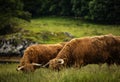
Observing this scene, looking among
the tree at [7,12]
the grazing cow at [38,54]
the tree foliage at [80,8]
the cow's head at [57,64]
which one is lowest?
the tree foliage at [80,8]

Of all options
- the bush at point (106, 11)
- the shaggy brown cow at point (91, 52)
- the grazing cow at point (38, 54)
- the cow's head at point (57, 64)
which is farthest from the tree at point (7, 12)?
the cow's head at point (57, 64)

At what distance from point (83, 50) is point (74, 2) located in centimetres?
4957

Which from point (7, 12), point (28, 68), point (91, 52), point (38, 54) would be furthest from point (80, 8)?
point (91, 52)

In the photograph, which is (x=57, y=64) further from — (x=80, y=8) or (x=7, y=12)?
(x=80, y=8)

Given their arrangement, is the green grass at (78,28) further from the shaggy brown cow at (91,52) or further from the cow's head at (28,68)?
the shaggy brown cow at (91,52)

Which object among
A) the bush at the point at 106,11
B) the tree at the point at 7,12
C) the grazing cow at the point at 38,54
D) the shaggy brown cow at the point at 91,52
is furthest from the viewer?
the bush at the point at 106,11

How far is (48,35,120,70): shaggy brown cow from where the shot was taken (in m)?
13.5

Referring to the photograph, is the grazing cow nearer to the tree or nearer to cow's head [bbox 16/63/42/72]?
cow's head [bbox 16/63/42/72]

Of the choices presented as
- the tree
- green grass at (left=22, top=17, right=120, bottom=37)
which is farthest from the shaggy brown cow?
green grass at (left=22, top=17, right=120, bottom=37)

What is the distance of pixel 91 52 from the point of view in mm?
13711

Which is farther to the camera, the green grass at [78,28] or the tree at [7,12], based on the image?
the green grass at [78,28]

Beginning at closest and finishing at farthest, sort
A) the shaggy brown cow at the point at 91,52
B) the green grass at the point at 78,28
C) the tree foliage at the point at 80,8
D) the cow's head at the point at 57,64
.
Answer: the cow's head at the point at 57,64, the shaggy brown cow at the point at 91,52, the green grass at the point at 78,28, the tree foliage at the point at 80,8

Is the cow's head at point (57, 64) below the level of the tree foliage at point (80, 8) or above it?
above

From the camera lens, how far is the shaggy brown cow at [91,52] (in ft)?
44.2
